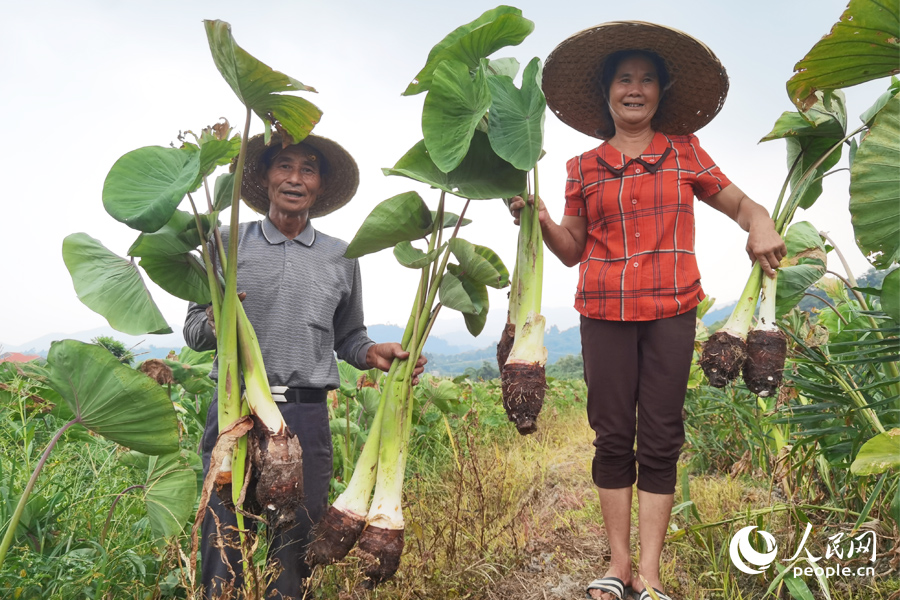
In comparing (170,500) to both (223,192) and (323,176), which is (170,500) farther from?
(323,176)

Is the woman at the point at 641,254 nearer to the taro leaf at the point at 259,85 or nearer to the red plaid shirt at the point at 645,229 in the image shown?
the red plaid shirt at the point at 645,229

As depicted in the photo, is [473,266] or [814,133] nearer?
[473,266]

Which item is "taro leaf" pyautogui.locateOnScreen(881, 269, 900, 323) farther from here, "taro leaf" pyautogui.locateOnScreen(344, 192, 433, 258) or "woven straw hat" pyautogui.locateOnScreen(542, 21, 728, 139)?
"taro leaf" pyautogui.locateOnScreen(344, 192, 433, 258)

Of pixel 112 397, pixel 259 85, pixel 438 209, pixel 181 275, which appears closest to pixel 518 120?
pixel 438 209

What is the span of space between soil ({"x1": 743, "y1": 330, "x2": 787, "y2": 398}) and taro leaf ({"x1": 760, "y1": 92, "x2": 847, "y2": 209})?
0.55 m

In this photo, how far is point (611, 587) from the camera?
1874 millimetres

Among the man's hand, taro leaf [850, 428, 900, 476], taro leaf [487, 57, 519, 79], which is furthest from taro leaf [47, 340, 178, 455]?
taro leaf [850, 428, 900, 476]

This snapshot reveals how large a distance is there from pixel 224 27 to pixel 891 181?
5.73ft

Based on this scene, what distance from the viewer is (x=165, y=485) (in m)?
1.83

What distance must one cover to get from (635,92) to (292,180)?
1.20m

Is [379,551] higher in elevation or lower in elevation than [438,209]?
lower

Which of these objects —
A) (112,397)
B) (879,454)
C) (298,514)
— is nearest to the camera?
(879,454)

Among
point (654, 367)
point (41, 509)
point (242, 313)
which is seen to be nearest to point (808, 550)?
point (654, 367)

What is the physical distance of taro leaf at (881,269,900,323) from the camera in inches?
59.7
